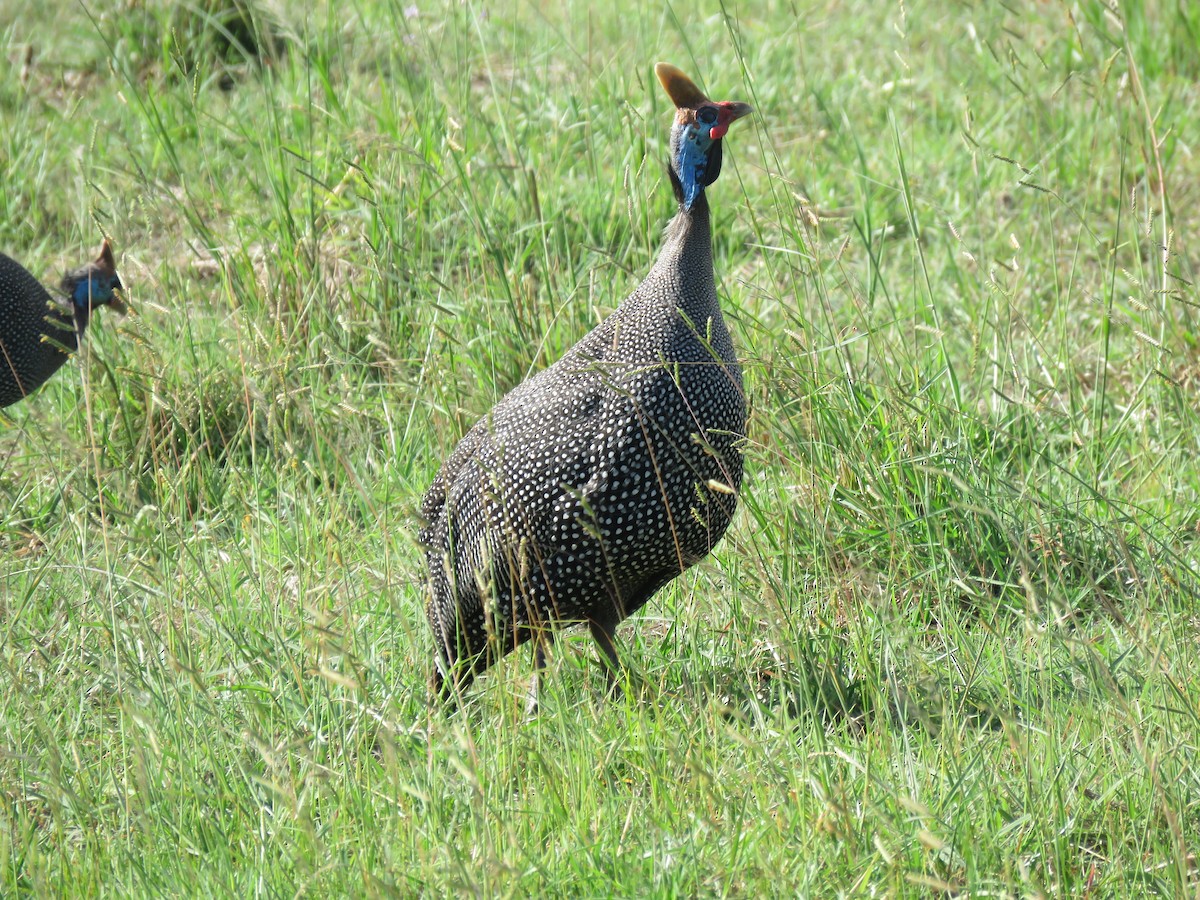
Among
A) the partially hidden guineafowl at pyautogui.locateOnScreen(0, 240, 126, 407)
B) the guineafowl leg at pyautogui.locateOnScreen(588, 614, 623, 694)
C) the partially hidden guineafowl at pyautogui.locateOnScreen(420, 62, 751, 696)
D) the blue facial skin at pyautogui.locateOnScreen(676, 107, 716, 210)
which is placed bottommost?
the guineafowl leg at pyautogui.locateOnScreen(588, 614, 623, 694)

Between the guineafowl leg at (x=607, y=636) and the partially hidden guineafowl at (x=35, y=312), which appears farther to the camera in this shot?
the partially hidden guineafowl at (x=35, y=312)

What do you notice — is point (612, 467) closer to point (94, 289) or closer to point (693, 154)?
point (693, 154)

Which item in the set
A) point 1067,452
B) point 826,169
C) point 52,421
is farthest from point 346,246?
point 1067,452

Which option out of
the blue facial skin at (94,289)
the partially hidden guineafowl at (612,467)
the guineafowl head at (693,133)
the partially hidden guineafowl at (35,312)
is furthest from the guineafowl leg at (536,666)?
the blue facial skin at (94,289)

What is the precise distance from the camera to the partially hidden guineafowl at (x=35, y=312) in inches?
174

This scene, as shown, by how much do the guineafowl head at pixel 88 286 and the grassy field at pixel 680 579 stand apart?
6.3 inches

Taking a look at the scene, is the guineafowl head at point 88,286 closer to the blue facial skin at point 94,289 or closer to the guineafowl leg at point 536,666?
the blue facial skin at point 94,289

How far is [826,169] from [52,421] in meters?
3.01

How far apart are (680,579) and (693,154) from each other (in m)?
1.11

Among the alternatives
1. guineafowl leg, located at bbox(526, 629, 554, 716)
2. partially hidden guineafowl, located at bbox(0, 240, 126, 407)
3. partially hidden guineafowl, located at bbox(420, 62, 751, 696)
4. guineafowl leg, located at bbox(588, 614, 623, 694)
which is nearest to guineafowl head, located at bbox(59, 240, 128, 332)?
partially hidden guineafowl, located at bbox(0, 240, 126, 407)

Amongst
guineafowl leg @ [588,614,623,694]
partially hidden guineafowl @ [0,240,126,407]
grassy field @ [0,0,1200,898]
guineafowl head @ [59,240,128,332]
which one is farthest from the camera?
guineafowl head @ [59,240,128,332]

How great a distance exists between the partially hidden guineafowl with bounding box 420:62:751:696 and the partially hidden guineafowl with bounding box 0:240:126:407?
1889mm

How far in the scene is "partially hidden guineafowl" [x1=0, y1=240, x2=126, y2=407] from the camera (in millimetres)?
4418

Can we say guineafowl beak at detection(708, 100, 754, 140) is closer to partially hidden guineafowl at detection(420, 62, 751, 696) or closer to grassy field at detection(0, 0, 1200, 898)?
partially hidden guineafowl at detection(420, 62, 751, 696)
